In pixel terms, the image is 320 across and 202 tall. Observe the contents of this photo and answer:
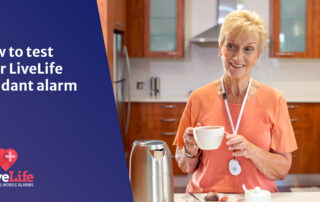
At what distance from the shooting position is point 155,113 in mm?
4250

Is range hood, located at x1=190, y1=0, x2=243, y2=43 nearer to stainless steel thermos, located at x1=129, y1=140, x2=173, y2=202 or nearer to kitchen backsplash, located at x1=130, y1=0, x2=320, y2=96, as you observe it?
kitchen backsplash, located at x1=130, y1=0, x2=320, y2=96

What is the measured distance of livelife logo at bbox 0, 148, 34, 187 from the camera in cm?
82

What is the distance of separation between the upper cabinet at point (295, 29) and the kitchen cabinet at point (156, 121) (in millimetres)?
1333

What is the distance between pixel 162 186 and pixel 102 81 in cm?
41

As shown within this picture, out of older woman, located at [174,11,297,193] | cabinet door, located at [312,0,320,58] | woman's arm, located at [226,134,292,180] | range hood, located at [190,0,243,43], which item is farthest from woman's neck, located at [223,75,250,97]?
cabinet door, located at [312,0,320,58]

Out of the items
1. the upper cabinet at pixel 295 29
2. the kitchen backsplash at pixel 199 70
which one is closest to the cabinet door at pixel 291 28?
the upper cabinet at pixel 295 29

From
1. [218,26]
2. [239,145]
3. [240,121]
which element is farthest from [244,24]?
[218,26]

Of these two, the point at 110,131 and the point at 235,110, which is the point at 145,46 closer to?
the point at 235,110

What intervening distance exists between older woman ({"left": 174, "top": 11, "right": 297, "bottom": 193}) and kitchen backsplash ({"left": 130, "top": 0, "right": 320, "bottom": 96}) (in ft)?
9.95

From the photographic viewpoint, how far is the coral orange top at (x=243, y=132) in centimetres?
163

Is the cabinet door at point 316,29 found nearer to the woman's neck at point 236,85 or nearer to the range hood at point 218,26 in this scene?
the range hood at point 218,26

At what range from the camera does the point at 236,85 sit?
1.74 metres

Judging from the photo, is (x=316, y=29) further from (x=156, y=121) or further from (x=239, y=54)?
(x=239, y=54)

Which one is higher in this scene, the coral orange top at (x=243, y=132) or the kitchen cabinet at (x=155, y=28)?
the kitchen cabinet at (x=155, y=28)
